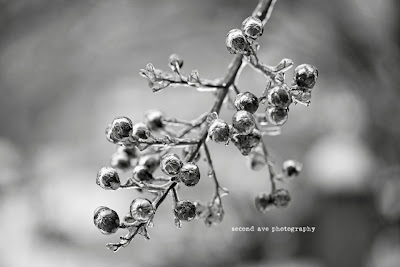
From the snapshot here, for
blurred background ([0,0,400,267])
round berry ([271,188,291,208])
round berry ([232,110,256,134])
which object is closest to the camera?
round berry ([232,110,256,134])

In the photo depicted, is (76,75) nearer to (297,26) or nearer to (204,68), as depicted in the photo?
(204,68)

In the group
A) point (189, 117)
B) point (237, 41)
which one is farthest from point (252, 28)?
point (189, 117)

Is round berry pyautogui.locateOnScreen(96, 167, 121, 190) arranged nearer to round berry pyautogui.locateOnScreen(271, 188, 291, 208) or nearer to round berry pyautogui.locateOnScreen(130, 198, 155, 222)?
round berry pyautogui.locateOnScreen(130, 198, 155, 222)

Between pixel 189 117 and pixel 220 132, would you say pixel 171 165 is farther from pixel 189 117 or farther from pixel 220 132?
pixel 189 117

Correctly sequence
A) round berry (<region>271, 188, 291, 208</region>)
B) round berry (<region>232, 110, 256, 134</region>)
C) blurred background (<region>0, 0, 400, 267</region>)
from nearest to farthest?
round berry (<region>232, 110, 256, 134</region>) → round berry (<region>271, 188, 291, 208</region>) → blurred background (<region>0, 0, 400, 267</region>)

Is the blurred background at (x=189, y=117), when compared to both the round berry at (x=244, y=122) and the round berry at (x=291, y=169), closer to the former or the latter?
the round berry at (x=291, y=169)

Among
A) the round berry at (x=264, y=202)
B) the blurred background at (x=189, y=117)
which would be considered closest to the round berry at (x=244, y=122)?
the round berry at (x=264, y=202)

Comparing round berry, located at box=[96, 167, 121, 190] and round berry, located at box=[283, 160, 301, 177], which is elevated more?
round berry, located at box=[96, 167, 121, 190]

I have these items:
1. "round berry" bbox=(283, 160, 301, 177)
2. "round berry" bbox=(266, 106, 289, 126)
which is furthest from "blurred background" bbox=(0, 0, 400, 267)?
"round berry" bbox=(266, 106, 289, 126)
